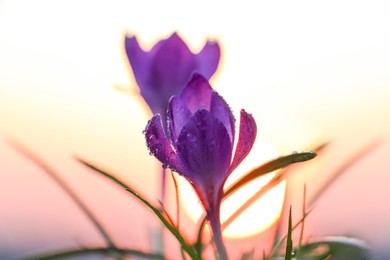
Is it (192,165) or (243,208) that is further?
(243,208)

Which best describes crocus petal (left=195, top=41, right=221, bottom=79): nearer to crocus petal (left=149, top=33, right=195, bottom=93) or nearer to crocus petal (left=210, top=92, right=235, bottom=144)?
crocus petal (left=149, top=33, right=195, bottom=93)

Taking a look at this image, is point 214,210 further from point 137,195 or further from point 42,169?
point 42,169

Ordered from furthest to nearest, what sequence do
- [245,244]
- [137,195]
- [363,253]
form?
[245,244]
[363,253]
[137,195]

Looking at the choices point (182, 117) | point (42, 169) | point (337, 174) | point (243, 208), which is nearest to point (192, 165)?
point (182, 117)

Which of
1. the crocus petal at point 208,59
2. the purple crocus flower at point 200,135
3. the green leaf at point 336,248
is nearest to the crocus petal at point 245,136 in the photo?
the purple crocus flower at point 200,135

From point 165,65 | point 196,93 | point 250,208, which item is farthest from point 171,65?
point 196,93

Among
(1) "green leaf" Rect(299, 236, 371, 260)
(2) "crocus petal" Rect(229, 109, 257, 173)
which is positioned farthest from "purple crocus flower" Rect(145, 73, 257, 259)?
(1) "green leaf" Rect(299, 236, 371, 260)

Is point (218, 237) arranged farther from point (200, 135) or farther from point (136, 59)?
point (136, 59)
